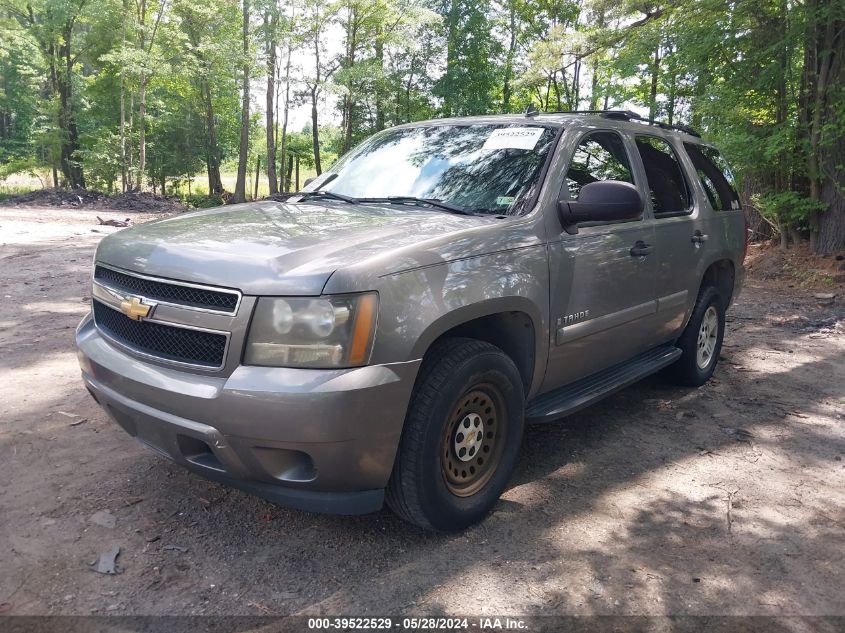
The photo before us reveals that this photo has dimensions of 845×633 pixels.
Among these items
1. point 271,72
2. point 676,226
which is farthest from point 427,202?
point 271,72

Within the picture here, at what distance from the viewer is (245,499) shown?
3225 mm

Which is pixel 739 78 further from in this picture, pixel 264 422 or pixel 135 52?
pixel 135 52

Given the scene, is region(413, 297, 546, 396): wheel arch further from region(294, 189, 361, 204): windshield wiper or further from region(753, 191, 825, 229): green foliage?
region(753, 191, 825, 229): green foliage

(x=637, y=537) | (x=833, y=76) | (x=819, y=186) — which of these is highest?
(x=833, y=76)

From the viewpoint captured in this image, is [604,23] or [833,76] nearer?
[833,76]

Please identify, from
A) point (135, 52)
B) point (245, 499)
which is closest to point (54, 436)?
point (245, 499)

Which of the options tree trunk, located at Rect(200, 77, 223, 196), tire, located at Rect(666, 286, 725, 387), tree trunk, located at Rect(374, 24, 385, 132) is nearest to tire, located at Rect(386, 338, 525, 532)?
tire, located at Rect(666, 286, 725, 387)

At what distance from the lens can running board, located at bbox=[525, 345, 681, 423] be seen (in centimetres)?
336

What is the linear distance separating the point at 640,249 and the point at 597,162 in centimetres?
59

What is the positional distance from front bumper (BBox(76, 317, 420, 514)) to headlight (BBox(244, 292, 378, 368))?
0.16ft

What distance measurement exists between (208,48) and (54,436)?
80.4 ft

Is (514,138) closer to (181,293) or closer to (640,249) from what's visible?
(640,249)

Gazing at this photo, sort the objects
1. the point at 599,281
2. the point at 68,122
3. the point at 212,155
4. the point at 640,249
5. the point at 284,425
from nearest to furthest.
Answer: the point at 284,425 → the point at 599,281 → the point at 640,249 → the point at 68,122 → the point at 212,155

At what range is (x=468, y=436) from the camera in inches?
116
